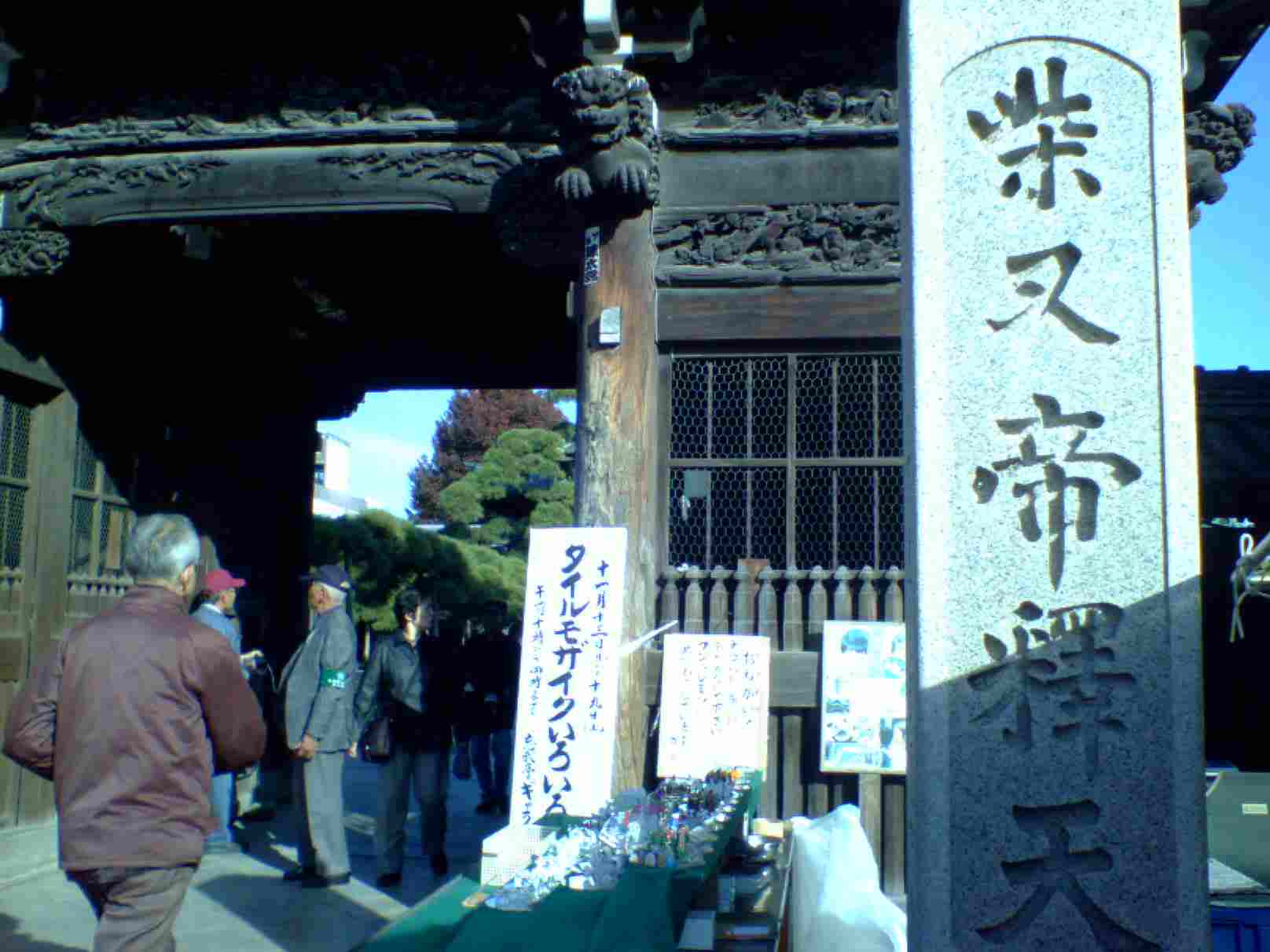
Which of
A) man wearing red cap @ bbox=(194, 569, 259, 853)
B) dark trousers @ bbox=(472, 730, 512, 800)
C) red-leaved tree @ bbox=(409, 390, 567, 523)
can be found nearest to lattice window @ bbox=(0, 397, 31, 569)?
man wearing red cap @ bbox=(194, 569, 259, 853)

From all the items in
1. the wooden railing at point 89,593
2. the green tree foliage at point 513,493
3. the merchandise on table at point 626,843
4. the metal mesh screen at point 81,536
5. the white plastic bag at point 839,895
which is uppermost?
the green tree foliage at point 513,493

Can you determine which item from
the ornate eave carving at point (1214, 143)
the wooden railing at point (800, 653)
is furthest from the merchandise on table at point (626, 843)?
the ornate eave carving at point (1214, 143)

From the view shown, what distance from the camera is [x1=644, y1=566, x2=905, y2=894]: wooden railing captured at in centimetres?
677

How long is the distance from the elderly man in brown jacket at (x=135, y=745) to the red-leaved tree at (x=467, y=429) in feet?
112

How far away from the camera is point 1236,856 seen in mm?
5383

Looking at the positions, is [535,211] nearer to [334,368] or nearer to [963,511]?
[963,511]

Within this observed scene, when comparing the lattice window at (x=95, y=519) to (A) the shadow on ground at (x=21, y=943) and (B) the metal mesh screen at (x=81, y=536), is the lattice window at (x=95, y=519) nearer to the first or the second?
(B) the metal mesh screen at (x=81, y=536)

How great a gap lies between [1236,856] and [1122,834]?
2320 millimetres

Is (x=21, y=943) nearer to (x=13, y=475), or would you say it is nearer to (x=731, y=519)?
(x=13, y=475)

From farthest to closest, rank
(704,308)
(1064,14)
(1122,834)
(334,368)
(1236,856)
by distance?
(334,368) < (704,308) < (1236,856) < (1064,14) < (1122,834)

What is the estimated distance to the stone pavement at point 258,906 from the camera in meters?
6.32

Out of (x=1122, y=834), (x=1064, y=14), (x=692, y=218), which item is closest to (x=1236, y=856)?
(x=1122, y=834)

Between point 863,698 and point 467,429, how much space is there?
3426cm

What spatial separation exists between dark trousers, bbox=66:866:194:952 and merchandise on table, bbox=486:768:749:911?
1.05m
